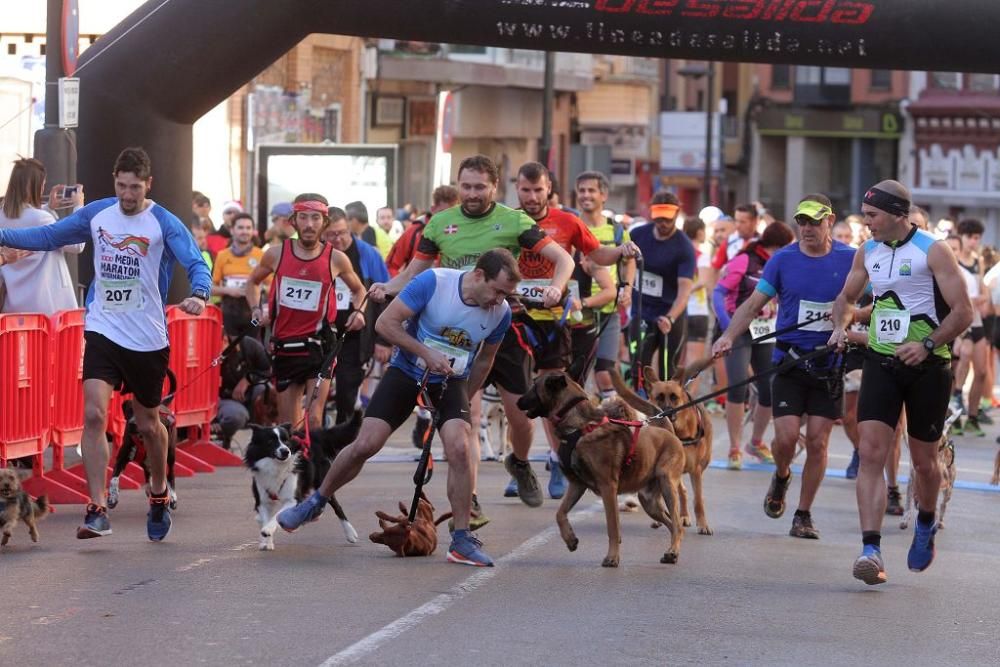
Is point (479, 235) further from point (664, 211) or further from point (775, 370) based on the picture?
point (664, 211)

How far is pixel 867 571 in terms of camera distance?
9.37 metres

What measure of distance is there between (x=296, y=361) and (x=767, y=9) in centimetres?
425

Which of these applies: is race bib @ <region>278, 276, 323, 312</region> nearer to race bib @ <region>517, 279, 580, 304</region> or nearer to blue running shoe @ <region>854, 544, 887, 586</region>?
race bib @ <region>517, 279, 580, 304</region>

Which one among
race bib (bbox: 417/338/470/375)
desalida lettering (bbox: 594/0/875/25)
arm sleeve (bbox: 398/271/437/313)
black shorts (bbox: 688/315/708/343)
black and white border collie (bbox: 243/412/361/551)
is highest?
desalida lettering (bbox: 594/0/875/25)

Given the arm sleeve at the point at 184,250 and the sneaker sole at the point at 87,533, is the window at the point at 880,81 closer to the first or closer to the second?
the arm sleeve at the point at 184,250

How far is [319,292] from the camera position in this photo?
43.5 ft

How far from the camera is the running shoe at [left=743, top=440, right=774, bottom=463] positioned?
51.0ft

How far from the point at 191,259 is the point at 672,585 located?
304 cm

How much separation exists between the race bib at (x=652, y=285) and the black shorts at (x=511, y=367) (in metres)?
3.64

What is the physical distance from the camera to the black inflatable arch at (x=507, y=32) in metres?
14.1

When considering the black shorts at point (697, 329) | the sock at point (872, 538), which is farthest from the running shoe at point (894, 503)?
the black shorts at point (697, 329)

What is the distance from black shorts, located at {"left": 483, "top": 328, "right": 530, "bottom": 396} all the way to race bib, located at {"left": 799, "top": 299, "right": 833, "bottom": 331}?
5.52ft

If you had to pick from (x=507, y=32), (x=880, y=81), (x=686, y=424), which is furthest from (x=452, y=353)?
(x=880, y=81)

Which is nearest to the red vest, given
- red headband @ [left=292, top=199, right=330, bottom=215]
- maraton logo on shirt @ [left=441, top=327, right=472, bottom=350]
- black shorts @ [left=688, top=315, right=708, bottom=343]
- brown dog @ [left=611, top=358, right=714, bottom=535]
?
red headband @ [left=292, top=199, right=330, bottom=215]
